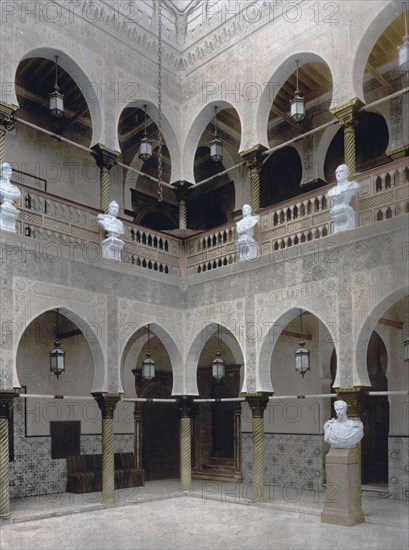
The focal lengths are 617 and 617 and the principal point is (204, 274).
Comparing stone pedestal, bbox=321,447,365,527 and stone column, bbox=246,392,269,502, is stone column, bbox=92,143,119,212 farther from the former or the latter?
stone pedestal, bbox=321,447,365,527

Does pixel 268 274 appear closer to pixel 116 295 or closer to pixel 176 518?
pixel 116 295

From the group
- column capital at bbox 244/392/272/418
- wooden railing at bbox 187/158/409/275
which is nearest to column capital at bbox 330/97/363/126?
wooden railing at bbox 187/158/409/275

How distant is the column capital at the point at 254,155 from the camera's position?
1248 centimetres

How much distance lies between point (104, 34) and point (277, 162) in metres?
5.47

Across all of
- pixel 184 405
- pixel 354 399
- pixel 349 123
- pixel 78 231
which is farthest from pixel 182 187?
pixel 354 399

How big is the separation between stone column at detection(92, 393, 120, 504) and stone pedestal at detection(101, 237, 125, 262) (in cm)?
266

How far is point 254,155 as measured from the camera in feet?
41.2

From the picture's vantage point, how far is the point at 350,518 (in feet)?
30.6

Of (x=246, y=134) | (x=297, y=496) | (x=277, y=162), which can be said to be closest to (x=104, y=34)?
(x=246, y=134)

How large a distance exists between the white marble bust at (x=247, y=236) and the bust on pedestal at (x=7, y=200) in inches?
168

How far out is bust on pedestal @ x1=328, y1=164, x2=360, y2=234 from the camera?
1046cm

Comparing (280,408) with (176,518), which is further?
(280,408)

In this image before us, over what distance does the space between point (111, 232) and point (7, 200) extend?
7.42 feet

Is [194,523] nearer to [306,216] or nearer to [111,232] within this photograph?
[111,232]
